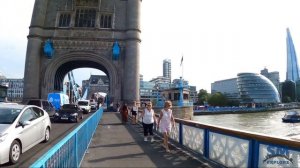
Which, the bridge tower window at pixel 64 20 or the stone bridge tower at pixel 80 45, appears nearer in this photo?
the stone bridge tower at pixel 80 45

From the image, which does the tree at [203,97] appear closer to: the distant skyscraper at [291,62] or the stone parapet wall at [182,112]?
the distant skyscraper at [291,62]

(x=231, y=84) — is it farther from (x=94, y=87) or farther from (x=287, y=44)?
(x=94, y=87)

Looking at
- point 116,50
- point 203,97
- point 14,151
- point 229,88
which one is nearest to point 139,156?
point 14,151

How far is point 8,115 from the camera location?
8.94 metres

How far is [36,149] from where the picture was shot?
977 centimetres

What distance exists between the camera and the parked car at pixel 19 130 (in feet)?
24.3

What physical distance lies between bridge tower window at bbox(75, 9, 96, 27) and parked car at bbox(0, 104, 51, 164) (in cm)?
3794

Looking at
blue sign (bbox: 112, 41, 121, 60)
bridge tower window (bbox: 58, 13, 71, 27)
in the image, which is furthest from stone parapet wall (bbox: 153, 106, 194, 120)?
bridge tower window (bbox: 58, 13, 71, 27)

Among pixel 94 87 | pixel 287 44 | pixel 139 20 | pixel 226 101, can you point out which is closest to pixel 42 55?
pixel 139 20

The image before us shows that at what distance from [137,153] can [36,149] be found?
10.3ft

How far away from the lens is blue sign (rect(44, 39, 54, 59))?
144 ft

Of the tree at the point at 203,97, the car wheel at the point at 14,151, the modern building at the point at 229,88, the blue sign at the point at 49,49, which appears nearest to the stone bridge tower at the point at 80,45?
the blue sign at the point at 49,49

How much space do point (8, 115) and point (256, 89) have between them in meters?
138

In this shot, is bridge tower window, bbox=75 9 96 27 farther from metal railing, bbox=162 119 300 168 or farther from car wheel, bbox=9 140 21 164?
car wheel, bbox=9 140 21 164
